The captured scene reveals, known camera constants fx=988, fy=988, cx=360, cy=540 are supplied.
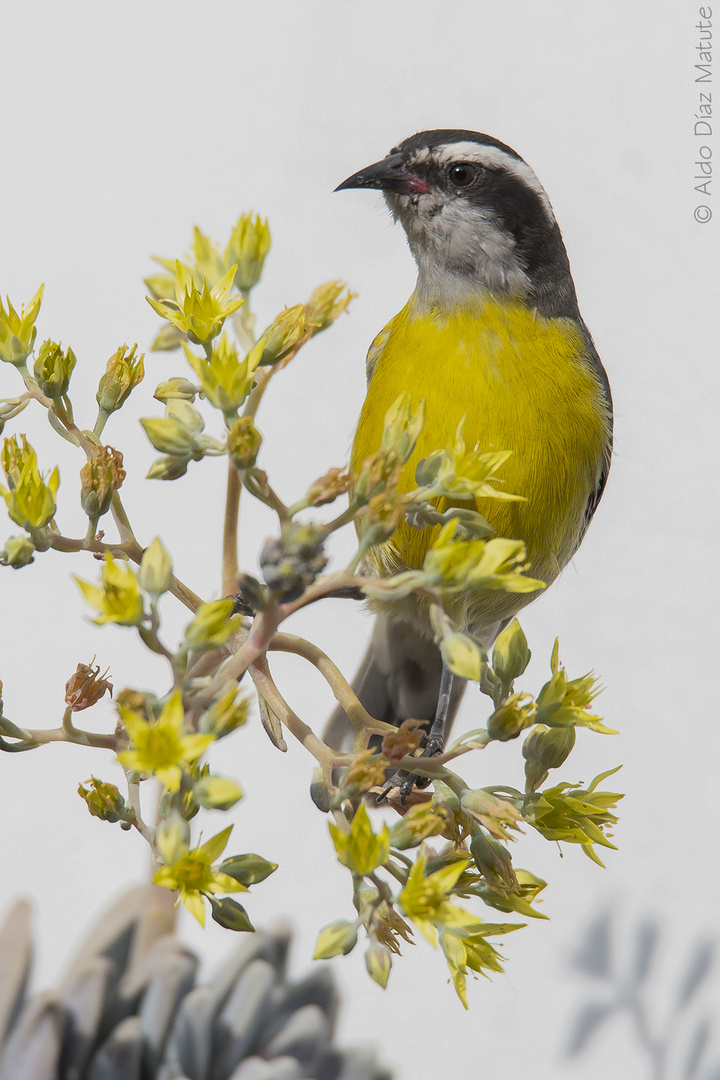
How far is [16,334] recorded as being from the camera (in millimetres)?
619

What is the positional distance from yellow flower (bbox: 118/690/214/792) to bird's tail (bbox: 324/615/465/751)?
0.64 meters

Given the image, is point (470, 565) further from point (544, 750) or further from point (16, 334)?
point (16, 334)

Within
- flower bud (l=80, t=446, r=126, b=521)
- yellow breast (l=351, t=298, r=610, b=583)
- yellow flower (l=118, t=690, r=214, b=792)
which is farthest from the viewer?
yellow breast (l=351, t=298, r=610, b=583)

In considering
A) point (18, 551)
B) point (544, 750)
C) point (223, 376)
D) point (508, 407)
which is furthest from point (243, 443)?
point (508, 407)

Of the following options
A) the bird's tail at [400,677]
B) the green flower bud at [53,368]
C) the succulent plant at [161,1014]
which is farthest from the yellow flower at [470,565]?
the bird's tail at [400,677]

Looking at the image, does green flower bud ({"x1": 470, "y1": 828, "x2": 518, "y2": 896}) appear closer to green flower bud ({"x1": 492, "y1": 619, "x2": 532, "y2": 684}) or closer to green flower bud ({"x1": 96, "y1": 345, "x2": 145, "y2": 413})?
green flower bud ({"x1": 492, "y1": 619, "x2": 532, "y2": 684})

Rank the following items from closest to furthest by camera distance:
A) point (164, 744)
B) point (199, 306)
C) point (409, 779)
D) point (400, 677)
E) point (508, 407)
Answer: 1. point (164, 744)
2. point (199, 306)
3. point (409, 779)
4. point (508, 407)
5. point (400, 677)

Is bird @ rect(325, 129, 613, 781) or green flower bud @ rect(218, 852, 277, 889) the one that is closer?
green flower bud @ rect(218, 852, 277, 889)

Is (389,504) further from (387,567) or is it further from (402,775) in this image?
(387,567)

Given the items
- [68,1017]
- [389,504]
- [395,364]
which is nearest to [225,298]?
[389,504]

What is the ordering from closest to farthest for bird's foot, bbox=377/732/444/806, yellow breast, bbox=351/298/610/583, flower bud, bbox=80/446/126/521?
flower bud, bbox=80/446/126/521, bird's foot, bbox=377/732/444/806, yellow breast, bbox=351/298/610/583

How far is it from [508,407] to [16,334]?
0.42 metres

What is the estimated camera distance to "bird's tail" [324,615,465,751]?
112 cm

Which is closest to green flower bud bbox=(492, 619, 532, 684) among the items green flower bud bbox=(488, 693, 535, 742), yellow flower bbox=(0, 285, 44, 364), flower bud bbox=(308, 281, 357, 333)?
green flower bud bbox=(488, 693, 535, 742)
